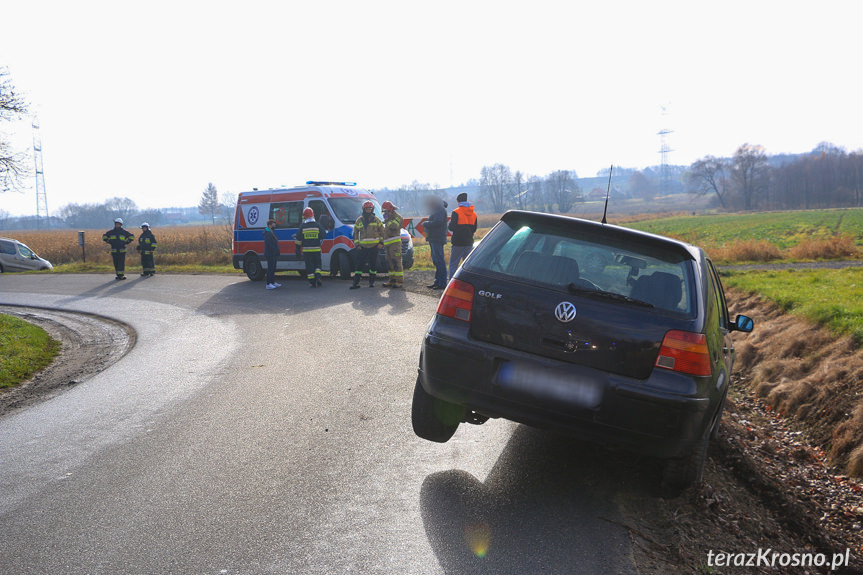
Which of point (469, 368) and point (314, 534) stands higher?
point (469, 368)

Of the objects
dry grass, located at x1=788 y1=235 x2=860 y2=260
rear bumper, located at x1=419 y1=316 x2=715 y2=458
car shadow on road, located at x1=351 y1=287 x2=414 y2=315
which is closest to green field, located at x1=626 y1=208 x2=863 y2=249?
dry grass, located at x1=788 y1=235 x2=860 y2=260

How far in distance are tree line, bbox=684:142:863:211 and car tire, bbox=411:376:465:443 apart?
105756 mm

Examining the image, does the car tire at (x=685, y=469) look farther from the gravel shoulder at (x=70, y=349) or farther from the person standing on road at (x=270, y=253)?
the person standing on road at (x=270, y=253)

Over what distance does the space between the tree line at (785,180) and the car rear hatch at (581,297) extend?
10546cm

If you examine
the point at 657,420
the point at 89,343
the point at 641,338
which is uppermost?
the point at 641,338

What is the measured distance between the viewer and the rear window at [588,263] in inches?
151

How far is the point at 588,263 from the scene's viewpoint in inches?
159

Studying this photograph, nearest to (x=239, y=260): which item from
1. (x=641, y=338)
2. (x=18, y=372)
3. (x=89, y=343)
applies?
(x=89, y=343)

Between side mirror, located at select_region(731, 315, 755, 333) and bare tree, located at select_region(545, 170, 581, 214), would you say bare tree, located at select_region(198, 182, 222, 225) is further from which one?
side mirror, located at select_region(731, 315, 755, 333)

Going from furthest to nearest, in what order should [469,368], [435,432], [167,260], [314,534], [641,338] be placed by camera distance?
[167,260] → [435,432] → [469,368] → [641,338] → [314,534]

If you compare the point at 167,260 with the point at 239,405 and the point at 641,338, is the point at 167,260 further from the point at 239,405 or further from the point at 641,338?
the point at 641,338

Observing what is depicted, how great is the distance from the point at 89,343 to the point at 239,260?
8464 mm

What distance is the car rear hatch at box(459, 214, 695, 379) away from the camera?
3650mm

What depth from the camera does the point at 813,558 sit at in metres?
3.67
